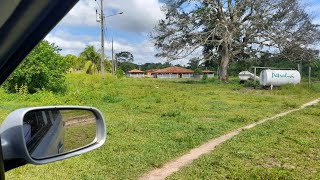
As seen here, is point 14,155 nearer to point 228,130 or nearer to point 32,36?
point 32,36

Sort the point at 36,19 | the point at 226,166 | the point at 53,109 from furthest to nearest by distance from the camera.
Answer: the point at 226,166, the point at 53,109, the point at 36,19

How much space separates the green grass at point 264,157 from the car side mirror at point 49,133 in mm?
3090

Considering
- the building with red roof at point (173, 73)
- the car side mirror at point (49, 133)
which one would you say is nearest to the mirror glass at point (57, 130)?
the car side mirror at point (49, 133)

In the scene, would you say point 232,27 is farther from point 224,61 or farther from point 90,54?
point 90,54

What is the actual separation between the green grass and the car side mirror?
3090 millimetres

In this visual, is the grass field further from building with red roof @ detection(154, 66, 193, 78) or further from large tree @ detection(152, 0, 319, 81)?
building with red roof @ detection(154, 66, 193, 78)

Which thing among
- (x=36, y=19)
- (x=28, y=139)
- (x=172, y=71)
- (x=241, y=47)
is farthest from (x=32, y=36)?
(x=172, y=71)

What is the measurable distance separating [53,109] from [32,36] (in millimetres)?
461

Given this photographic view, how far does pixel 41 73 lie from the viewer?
53.6 feet

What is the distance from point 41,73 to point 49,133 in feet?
51.2

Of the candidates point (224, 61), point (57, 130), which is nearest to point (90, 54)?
point (224, 61)

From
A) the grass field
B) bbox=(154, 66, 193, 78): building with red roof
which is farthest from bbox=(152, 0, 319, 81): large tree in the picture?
bbox=(154, 66, 193, 78): building with red roof

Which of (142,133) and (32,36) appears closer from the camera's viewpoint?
(32,36)

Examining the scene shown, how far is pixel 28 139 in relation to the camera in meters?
1.28
